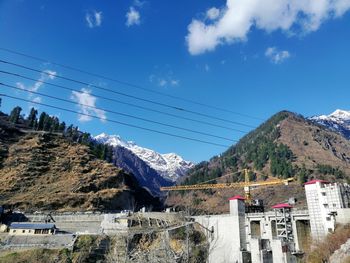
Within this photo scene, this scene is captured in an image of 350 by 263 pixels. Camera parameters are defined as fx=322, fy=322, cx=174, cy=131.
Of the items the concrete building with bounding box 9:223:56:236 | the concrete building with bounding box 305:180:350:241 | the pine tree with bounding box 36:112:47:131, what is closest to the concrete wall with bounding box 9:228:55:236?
the concrete building with bounding box 9:223:56:236

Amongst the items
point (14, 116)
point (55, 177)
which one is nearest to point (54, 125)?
point (14, 116)

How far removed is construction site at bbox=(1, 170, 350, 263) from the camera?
5272cm

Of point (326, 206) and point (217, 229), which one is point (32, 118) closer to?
point (217, 229)

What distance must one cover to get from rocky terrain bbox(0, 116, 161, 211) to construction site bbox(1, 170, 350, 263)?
11124mm

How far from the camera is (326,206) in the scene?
5266 cm

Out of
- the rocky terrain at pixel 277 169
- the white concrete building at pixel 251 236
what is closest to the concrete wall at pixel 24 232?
the white concrete building at pixel 251 236

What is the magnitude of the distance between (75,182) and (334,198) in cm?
6402

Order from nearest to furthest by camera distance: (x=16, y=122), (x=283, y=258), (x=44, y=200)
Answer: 1. (x=283, y=258)
2. (x=44, y=200)
3. (x=16, y=122)

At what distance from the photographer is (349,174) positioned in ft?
502

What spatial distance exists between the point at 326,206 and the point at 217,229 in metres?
23.1

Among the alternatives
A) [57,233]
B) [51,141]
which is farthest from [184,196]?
[57,233]

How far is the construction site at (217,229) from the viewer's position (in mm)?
52719

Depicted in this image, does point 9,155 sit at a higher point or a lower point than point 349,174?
lower

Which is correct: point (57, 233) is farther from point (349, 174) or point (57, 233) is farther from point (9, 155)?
point (349, 174)
